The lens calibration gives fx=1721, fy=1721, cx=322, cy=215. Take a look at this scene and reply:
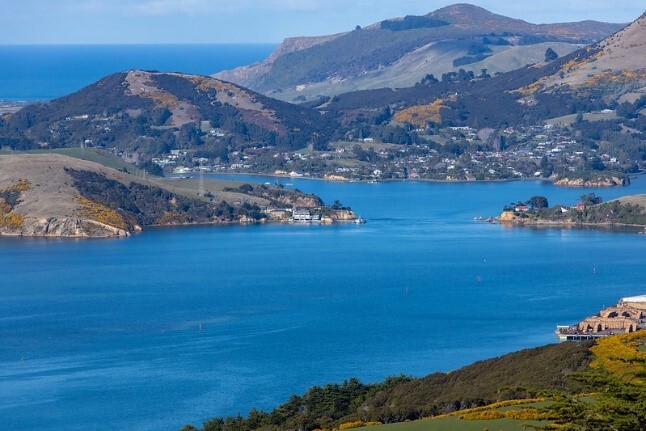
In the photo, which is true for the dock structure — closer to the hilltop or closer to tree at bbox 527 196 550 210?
tree at bbox 527 196 550 210

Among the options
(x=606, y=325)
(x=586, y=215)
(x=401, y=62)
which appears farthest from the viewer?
(x=401, y=62)

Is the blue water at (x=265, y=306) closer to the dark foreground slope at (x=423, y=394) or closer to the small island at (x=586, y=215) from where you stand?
the small island at (x=586, y=215)

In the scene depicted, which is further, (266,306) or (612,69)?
(612,69)

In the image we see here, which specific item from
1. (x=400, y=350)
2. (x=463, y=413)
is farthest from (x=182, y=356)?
(x=463, y=413)

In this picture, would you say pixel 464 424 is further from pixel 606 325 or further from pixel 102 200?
pixel 102 200

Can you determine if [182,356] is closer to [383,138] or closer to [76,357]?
[76,357]

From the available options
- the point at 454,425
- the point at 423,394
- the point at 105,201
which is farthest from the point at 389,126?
the point at 454,425

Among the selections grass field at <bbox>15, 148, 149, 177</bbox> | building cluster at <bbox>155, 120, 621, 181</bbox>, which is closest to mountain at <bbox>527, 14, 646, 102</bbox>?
building cluster at <bbox>155, 120, 621, 181</bbox>
